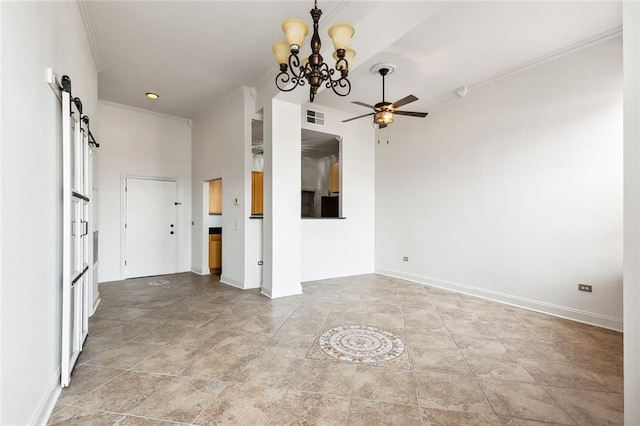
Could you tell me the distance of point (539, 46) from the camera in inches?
138

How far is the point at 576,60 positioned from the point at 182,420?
17.4ft

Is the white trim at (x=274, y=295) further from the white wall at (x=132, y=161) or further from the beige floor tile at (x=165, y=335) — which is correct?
the white wall at (x=132, y=161)

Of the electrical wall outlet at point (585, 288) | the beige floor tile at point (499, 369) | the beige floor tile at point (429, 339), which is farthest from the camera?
the electrical wall outlet at point (585, 288)

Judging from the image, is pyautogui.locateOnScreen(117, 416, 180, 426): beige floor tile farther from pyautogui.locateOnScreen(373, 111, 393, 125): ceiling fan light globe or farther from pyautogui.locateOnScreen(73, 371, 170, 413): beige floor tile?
pyautogui.locateOnScreen(373, 111, 393, 125): ceiling fan light globe

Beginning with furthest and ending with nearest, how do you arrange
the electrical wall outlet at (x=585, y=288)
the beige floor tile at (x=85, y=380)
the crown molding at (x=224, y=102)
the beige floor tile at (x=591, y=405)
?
the crown molding at (x=224, y=102) < the electrical wall outlet at (x=585, y=288) < the beige floor tile at (x=85, y=380) < the beige floor tile at (x=591, y=405)

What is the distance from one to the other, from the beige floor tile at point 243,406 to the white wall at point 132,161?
15.5ft

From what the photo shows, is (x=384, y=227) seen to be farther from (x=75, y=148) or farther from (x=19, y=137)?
(x=19, y=137)

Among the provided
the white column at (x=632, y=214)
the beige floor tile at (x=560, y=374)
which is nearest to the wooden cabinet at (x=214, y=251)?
the beige floor tile at (x=560, y=374)

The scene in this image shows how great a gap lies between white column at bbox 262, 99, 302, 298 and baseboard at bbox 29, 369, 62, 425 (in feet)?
8.45

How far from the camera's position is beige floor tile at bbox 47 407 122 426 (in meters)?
1.75

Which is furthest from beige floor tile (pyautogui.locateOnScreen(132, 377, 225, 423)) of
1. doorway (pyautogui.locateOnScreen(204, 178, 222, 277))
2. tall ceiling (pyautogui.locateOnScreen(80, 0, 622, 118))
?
doorway (pyautogui.locateOnScreen(204, 178, 222, 277))

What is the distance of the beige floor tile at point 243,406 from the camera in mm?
1773

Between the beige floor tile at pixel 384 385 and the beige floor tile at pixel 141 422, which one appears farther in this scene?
the beige floor tile at pixel 384 385

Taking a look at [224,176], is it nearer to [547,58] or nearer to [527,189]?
[527,189]
